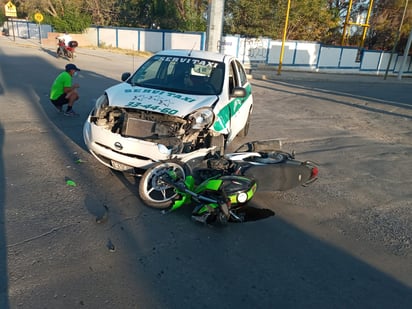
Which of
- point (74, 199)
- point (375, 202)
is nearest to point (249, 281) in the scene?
point (74, 199)

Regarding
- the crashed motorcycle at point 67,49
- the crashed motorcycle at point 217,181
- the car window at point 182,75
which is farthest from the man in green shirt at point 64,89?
the crashed motorcycle at point 67,49

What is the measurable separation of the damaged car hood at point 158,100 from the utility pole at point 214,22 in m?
11.0

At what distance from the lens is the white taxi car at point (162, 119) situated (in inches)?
163

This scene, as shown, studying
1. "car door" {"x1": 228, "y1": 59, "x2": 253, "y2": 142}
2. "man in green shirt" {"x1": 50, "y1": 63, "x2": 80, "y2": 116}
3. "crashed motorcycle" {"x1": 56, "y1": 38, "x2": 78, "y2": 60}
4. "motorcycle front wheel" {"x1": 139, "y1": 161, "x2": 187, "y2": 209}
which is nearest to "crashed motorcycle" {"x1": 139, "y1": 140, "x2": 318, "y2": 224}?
"motorcycle front wheel" {"x1": 139, "y1": 161, "x2": 187, "y2": 209}

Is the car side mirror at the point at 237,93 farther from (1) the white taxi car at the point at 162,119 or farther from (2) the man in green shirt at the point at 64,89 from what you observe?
(2) the man in green shirt at the point at 64,89

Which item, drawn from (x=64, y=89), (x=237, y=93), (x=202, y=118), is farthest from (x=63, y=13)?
(x=202, y=118)

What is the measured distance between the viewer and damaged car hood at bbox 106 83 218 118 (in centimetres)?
438

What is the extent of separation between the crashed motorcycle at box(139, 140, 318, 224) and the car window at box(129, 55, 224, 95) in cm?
142

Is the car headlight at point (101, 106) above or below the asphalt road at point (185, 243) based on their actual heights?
above

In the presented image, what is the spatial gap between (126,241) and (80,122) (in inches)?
185

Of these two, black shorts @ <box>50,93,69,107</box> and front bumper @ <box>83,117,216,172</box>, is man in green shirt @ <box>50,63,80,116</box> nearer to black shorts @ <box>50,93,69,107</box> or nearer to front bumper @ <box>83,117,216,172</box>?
black shorts @ <box>50,93,69,107</box>

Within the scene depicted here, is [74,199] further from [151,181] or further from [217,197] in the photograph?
[217,197]

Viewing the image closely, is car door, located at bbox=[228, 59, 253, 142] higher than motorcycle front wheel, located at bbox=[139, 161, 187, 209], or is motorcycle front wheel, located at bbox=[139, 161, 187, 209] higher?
car door, located at bbox=[228, 59, 253, 142]

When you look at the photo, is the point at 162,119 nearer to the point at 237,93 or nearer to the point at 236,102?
the point at 237,93
